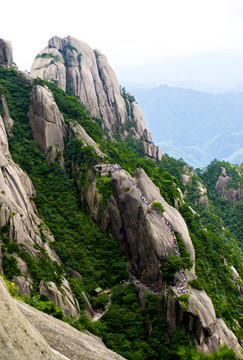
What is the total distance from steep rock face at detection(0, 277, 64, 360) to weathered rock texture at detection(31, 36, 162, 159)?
7235 centimetres

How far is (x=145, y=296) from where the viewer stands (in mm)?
32406

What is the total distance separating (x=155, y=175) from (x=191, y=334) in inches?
1238

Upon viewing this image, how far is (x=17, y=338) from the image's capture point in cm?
665

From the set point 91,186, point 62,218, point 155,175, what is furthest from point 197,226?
point 62,218

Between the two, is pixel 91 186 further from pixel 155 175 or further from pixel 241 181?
pixel 241 181

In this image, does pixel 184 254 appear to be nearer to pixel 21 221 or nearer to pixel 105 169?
pixel 105 169

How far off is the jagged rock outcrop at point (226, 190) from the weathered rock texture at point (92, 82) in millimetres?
19004

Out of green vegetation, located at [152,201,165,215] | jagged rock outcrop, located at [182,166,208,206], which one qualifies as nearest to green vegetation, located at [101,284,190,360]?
green vegetation, located at [152,201,165,215]

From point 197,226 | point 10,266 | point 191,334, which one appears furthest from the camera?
point 197,226

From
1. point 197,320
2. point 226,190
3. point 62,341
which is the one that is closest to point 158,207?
point 197,320

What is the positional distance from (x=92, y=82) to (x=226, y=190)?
4704 centimetres

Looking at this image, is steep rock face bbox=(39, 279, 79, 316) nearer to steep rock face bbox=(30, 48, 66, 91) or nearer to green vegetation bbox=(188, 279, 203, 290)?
green vegetation bbox=(188, 279, 203, 290)

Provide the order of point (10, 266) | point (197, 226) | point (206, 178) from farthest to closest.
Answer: point (206, 178) → point (197, 226) → point (10, 266)

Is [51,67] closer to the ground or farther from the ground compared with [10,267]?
farther from the ground
